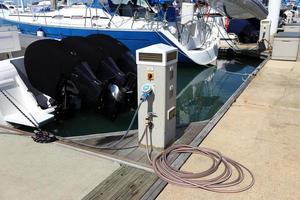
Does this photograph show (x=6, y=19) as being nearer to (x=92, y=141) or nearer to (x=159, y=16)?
(x=159, y=16)

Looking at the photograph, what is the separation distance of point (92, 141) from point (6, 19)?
48.3 feet

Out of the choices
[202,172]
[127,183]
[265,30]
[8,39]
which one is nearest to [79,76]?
[8,39]

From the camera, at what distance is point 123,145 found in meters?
4.40

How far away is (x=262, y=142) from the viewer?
14.4 feet

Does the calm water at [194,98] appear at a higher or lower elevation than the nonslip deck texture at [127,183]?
lower

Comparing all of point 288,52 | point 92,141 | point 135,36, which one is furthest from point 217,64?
point 92,141

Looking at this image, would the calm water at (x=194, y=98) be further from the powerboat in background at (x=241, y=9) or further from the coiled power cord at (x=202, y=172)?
the coiled power cord at (x=202, y=172)

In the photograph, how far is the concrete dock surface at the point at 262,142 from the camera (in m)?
3.24

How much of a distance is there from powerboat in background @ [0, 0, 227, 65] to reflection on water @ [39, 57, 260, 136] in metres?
0.67

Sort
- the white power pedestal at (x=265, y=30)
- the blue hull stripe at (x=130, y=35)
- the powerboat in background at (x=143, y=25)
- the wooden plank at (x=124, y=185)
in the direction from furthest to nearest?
1. the white power pedestal at (x=265, y=30)
2. the powerboat in background at (x=143, y=25)
3. the blue hull stripe at (x=130, y=35)
4. the wooden plank at (x=124, y=185)

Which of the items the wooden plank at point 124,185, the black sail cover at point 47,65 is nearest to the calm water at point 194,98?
the black sail cover at point 47,65

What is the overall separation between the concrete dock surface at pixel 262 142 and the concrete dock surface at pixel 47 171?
838 mm

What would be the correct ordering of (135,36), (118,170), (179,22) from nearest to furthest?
(118,170) → (135,36) → (179,22)

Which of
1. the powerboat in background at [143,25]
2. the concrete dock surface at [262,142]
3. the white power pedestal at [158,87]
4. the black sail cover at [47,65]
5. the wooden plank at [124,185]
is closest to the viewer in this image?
the wooden plank at [124,185]
